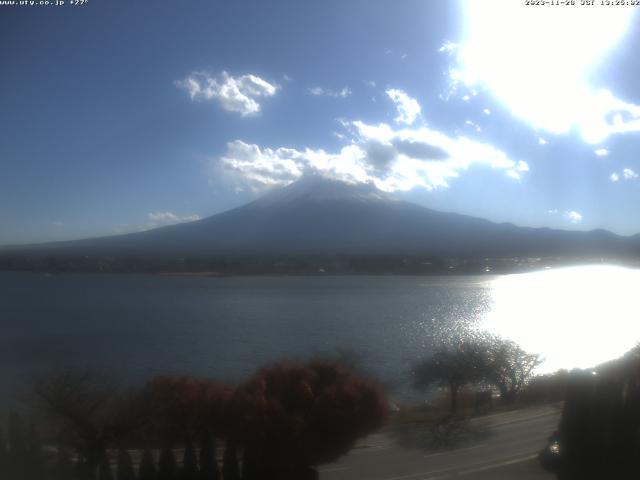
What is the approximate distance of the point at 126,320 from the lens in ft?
34.1

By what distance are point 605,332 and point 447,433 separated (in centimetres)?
374

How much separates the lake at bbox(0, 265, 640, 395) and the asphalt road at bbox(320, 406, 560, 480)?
1339mm

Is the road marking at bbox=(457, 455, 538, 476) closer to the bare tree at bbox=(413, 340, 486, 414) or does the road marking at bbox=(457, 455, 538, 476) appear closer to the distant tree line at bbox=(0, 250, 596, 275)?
the bare tree at bbox=(413, 340, 486, 414)

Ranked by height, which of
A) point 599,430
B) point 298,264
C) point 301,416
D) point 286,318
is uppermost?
point 298,264

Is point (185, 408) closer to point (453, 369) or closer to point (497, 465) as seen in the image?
point (497, 465)

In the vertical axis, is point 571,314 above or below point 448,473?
above

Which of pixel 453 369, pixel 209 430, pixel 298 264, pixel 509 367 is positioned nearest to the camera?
pixel 209 430

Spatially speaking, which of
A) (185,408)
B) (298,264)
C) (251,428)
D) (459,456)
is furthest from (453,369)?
(298,264)

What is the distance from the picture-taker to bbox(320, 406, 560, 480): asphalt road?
12.1 ft

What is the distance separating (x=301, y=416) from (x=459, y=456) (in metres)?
1.23

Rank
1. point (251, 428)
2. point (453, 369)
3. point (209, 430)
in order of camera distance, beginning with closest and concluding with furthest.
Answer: point (251, 428) < point (209, 430) < point (453, 369)

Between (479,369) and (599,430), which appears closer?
(599,430)

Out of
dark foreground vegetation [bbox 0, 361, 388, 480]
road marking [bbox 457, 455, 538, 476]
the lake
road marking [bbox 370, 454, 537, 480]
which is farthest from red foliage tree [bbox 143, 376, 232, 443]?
the lake

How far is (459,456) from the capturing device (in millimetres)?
3889
